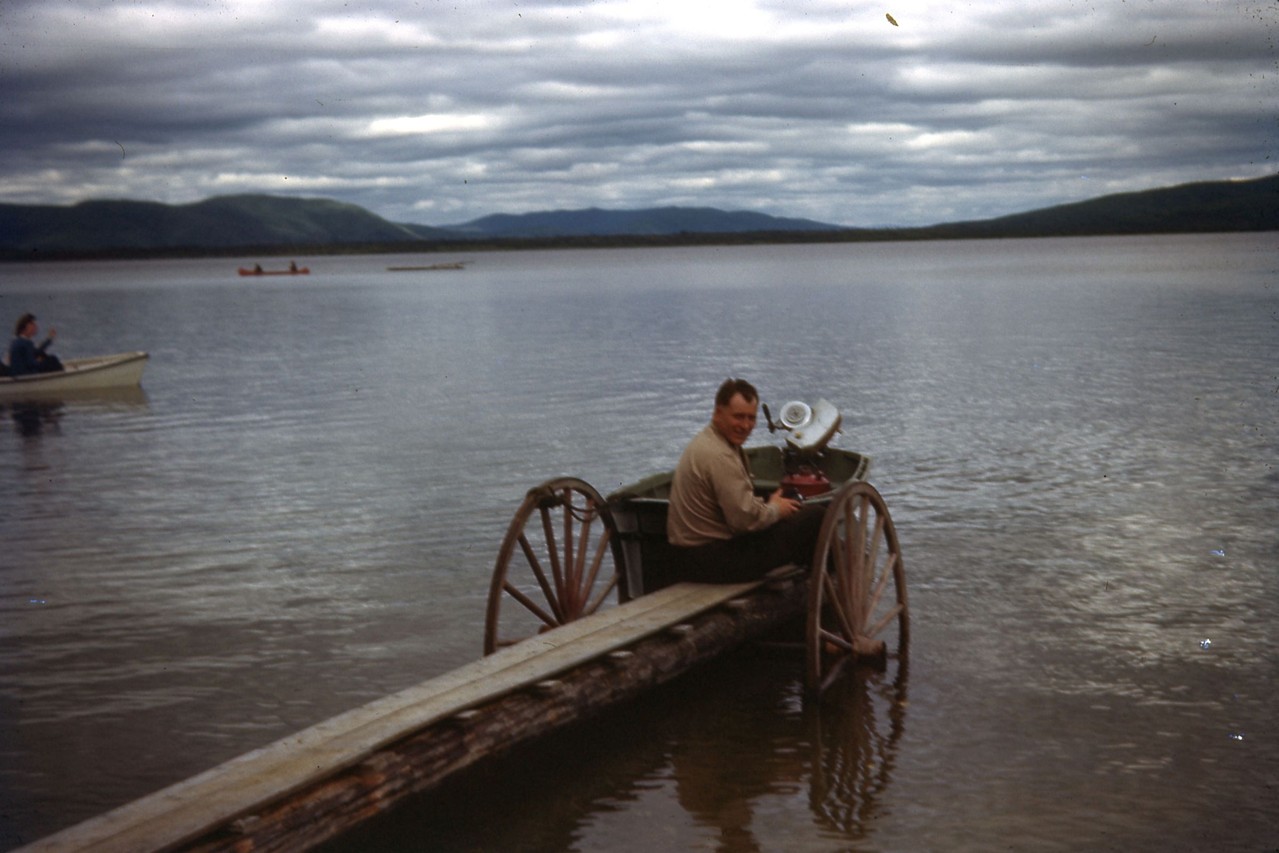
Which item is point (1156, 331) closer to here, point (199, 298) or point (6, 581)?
point (6, 581)

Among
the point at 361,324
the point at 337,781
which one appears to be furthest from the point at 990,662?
the point at 361,324

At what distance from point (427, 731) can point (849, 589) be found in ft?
11.7

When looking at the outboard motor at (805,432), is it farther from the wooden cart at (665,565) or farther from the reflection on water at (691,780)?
the reflection on water at (691,780)

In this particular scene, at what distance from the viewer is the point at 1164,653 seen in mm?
9539

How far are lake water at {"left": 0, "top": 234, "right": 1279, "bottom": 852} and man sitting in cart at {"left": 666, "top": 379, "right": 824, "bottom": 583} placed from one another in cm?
88

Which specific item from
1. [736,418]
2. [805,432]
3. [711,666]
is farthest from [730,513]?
[805,432]

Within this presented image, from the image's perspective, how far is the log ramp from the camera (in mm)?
5285

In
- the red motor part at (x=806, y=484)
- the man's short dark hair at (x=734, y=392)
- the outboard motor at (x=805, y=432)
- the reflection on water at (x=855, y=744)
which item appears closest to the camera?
the reflection on water at (x=855, y=744)

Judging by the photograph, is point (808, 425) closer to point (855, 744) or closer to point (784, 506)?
point (784, 506)

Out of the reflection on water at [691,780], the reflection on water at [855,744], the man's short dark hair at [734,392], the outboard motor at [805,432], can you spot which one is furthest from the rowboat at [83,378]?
the reflection on water at [855,744]

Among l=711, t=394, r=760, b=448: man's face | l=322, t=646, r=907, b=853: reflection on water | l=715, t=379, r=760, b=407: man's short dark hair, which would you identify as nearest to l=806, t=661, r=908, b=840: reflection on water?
l=322, t=646, r=907, b=853: reflection on water

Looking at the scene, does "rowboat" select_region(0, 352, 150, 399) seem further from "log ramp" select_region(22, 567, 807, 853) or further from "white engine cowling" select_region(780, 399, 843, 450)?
"log ramp" select_region(22, 567, 807, 853)

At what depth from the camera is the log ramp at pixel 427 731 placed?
5.29m

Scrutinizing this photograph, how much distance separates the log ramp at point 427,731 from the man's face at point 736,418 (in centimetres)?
100
